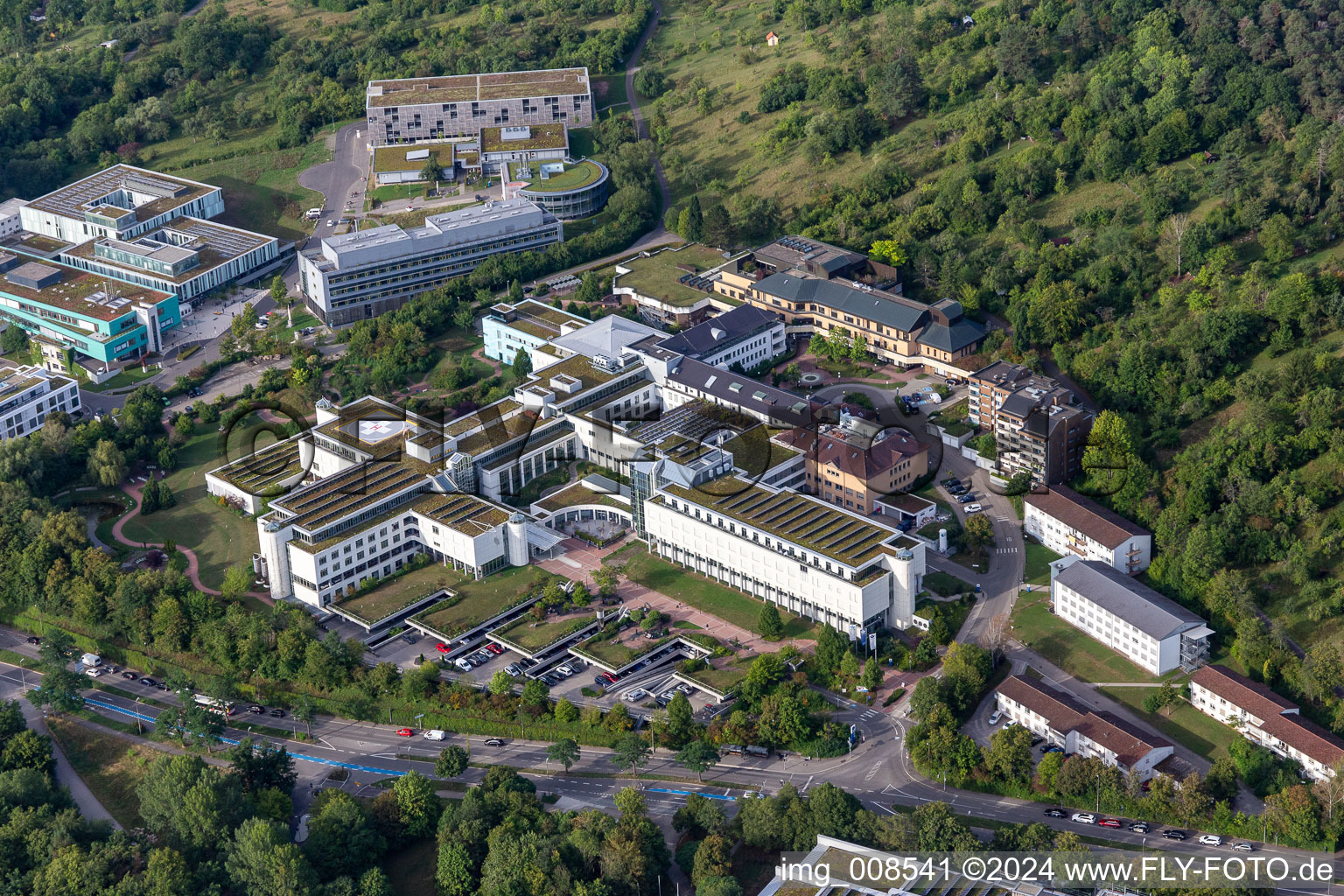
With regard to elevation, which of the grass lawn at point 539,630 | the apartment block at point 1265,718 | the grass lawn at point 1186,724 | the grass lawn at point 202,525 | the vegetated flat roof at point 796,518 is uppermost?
the vegetated flat roof at point 796,518

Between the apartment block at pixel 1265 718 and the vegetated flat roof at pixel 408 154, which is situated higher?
the vegetated flat roof at pixel 408 154

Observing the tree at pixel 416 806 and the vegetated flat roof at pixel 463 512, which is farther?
the vegetated flat roof at pixel 463 512

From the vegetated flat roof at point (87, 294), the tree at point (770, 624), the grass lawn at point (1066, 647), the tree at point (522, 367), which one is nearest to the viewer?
the grass lawn at point (1066, 647)

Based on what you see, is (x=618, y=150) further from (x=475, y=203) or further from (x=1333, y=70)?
(x=1333, y=70)

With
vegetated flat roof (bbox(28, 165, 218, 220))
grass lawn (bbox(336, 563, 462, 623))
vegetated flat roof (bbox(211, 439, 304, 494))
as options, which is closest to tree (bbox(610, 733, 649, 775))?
grass lawn (bbox(336, 563, 462, 623))

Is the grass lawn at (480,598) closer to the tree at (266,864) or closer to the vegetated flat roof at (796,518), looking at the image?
the vegetated flat roof at (796,518)

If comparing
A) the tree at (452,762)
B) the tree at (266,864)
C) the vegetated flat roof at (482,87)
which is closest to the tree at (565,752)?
the tree at (452,762)
